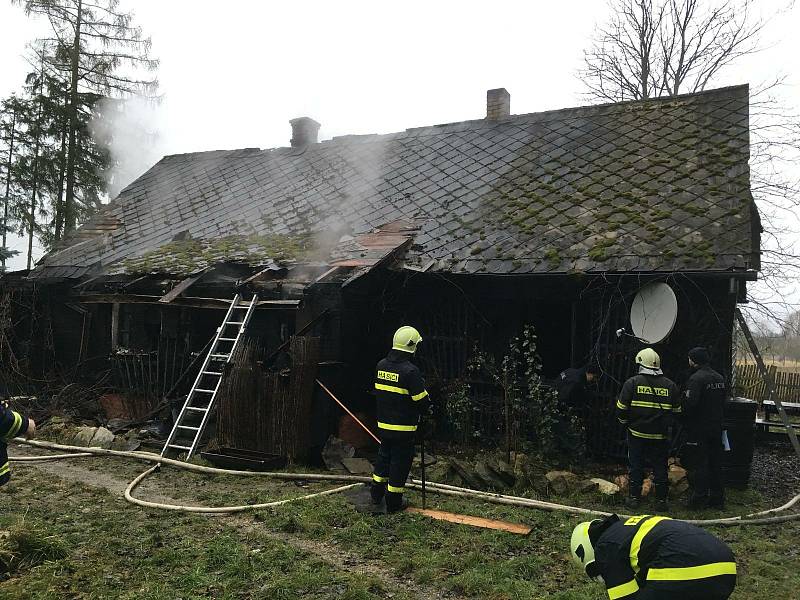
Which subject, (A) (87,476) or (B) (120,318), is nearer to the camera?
(A) (87,476)

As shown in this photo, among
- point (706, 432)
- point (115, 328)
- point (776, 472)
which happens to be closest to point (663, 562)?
point (706, 432)

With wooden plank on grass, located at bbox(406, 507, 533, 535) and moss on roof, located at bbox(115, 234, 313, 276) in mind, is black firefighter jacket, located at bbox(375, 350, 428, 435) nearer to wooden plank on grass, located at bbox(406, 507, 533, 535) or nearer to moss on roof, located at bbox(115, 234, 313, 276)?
wooden plank on grass, located at bbox(406, 507, 533, 535)

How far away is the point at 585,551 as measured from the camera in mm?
2861

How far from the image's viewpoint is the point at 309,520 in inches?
213

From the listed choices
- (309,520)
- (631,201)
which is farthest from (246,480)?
(631,201)

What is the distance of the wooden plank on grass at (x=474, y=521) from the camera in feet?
17.4

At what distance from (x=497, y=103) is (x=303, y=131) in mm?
5667

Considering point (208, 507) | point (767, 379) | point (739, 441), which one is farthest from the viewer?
point (739, 441)

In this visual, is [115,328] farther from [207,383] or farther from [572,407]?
[572,407]

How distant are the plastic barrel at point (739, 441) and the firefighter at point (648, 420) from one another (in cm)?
131

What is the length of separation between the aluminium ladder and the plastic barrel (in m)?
6.93

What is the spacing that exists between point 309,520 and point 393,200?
7.05 metres

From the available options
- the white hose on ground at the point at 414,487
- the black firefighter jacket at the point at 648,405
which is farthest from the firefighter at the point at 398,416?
the black firefighter jacket at the point at 648,405

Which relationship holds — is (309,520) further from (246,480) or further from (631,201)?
(631,201)
